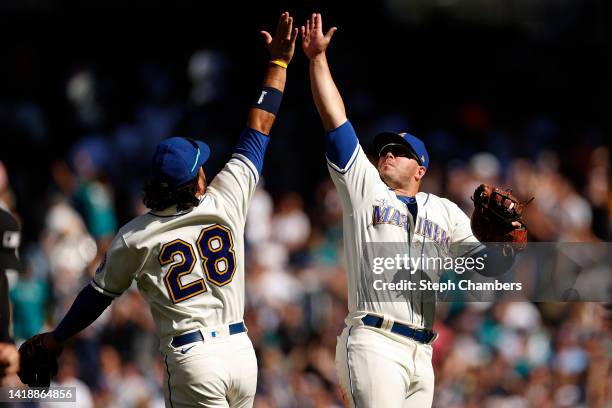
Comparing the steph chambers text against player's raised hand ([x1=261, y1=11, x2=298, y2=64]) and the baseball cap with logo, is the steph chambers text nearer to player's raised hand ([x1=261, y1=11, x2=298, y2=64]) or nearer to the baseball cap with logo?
player's raised hand ([x1=261, y1=11, x2=298, y2=64])

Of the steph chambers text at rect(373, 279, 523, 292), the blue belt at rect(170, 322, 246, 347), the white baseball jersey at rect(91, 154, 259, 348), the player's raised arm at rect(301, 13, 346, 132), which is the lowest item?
the blue belt at rect(170, 322, 246, 347)

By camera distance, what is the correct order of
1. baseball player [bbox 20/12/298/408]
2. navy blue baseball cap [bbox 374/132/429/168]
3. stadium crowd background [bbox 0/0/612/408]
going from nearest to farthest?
1. baseball player [bbox 20/12/298/408]
2. navy blue baseball cap [bbox 374/132/429/168]
3. stadium crowd background [bbox 0/0/612/408]

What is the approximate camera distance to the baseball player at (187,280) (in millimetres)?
4504

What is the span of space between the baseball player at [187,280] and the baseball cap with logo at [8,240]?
0.35 metres

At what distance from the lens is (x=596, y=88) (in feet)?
40.9

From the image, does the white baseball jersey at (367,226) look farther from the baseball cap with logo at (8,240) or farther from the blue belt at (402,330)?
the baseball cap with logo at (8,240)

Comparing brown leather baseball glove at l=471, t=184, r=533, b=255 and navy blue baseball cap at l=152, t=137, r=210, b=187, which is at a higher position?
navy blue baseball cap at l=152, t=137, r=210, b=187

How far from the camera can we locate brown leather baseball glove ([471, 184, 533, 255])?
4941 mm

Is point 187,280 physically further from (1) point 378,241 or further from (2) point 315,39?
(2) point 315,39

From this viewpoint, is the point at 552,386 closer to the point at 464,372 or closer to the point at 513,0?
the point at 464,372

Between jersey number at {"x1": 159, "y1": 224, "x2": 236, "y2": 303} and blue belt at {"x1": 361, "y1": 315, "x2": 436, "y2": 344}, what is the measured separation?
2.16ft

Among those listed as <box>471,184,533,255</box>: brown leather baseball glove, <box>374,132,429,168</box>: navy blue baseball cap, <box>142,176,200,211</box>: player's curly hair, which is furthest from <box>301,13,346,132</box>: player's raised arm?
<box>471,184,533,255</box>: brown leather baseball glove

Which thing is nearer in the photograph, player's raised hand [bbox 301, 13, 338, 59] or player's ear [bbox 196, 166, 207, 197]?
player's ear [bbox 196, 166, 207, 197]

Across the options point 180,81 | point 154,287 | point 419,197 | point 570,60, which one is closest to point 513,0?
point 570,60
